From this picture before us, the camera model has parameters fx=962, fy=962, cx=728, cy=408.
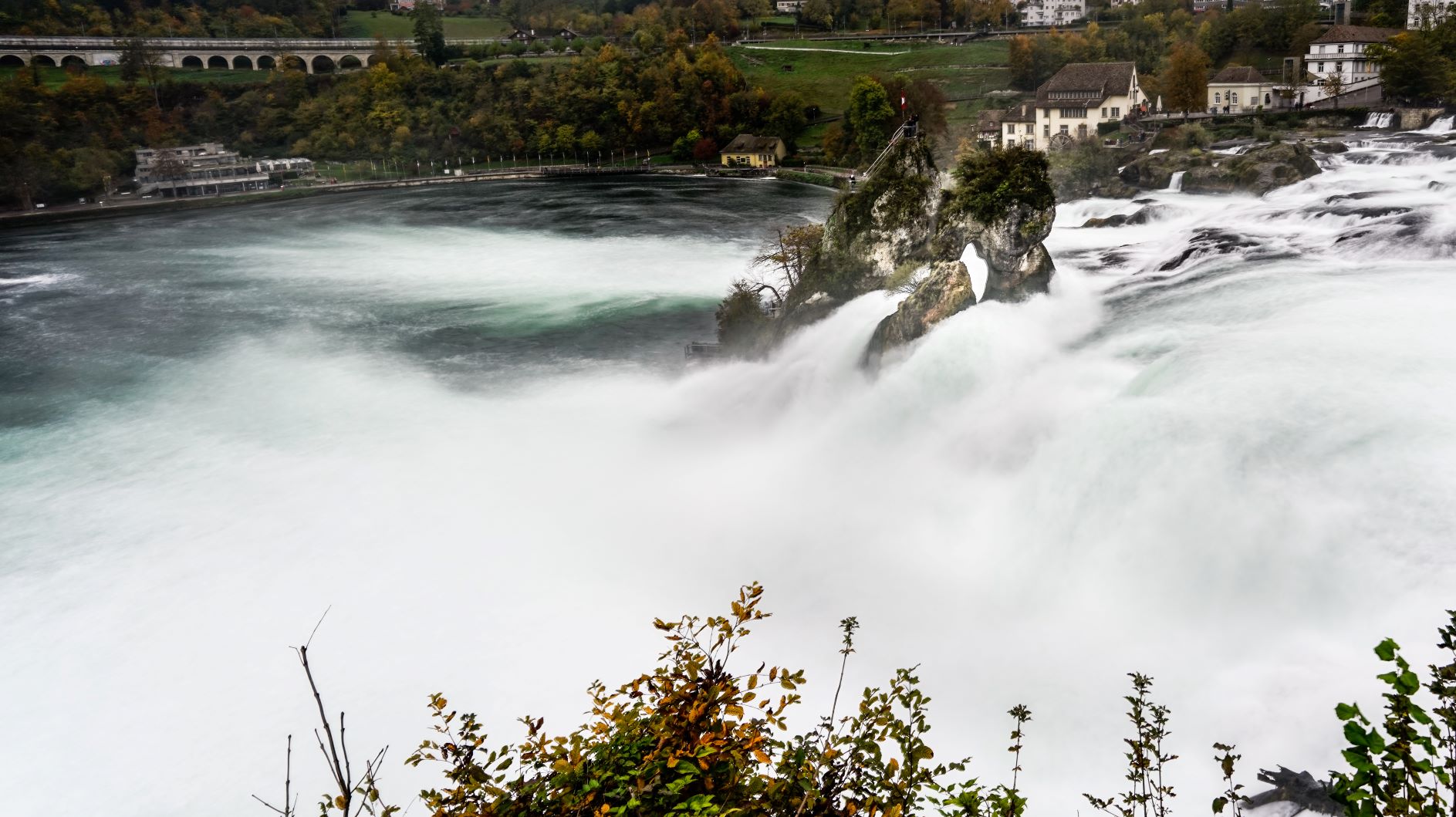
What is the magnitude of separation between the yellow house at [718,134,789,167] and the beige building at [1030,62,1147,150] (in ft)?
59.3

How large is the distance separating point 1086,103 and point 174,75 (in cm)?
5651

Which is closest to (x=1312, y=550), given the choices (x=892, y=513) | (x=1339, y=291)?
(x=892, y=513)

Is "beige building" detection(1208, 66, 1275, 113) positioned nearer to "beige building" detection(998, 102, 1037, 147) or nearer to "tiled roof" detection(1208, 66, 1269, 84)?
"tiled roof" detection(1208, 66, 1269, 84)

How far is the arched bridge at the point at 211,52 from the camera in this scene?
57031mm

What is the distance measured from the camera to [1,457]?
1439 centimetres

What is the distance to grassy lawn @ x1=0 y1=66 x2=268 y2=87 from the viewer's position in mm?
54969

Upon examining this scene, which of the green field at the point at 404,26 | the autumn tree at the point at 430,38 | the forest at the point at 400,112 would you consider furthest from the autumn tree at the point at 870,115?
the green field at the point at 404,26

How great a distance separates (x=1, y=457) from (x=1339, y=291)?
60.7ft

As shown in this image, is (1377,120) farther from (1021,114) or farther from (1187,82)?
(1021,114)

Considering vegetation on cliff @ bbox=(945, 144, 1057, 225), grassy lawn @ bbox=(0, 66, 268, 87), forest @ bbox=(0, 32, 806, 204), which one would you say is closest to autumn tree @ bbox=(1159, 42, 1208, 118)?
vegetation on cliff @ bbox=(945, 144, 1057, 225)

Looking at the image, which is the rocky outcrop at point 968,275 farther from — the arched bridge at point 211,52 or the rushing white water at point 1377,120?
the arched bridge at point 211,52

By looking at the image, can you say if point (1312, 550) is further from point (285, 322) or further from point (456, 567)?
point (285, 322)

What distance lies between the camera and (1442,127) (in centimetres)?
1962

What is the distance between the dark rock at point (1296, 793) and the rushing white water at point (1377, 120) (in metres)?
20.2
